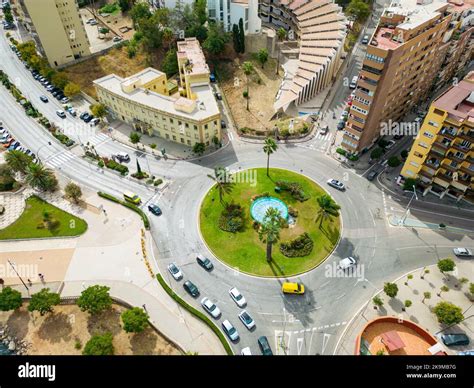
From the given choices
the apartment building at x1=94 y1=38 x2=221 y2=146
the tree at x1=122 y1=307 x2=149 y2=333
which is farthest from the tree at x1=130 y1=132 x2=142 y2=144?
the tree at x1=122 y1=307 x2=149 y2=333

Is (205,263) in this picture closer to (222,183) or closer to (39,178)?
(222,183)

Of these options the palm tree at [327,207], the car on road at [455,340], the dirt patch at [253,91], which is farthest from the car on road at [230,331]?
the dirt patch at [253,91]

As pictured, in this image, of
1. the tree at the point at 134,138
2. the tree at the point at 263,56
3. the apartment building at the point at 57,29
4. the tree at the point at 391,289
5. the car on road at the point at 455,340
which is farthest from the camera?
the tree at the point at 263,56

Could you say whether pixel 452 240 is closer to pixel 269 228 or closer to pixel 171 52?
pixel 269 228

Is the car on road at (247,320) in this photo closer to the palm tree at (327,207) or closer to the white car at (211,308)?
the white car at (211,308)
